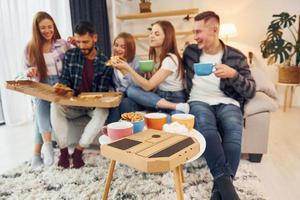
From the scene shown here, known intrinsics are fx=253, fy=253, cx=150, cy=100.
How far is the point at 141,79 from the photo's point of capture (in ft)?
5.26

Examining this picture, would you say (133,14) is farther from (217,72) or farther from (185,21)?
(217,72)

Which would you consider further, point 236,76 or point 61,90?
point 61,90

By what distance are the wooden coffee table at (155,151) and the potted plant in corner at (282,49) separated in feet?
7.68

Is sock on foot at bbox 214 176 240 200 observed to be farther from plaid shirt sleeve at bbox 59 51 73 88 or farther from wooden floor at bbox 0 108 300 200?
plaid shirt sleeve at bbox 59 51 73 88

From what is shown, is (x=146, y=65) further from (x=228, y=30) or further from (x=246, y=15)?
(x=246, y=15)

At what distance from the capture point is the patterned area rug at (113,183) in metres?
1.31

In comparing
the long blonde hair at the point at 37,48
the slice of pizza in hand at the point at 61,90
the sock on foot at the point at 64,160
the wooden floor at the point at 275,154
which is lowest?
the wooden floor at the point at 275,154

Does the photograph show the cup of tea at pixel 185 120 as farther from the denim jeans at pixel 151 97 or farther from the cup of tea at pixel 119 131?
the denim jeans at pixel 151 97

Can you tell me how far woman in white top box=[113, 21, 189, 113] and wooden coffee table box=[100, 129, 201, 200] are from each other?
548mm

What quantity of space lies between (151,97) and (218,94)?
0.42m

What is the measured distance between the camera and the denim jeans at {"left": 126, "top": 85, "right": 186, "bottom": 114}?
64.9 inches

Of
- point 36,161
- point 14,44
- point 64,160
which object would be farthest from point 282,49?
point 14,44

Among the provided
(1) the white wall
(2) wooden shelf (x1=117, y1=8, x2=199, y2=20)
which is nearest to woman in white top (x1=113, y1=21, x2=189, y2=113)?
(2) wooden shelf (x1=117, y1=8, x2=199, y2=20)

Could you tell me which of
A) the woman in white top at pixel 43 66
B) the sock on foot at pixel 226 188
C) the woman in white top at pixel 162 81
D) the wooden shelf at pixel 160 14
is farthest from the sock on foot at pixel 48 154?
the wooden shelf at pixel 160 14
